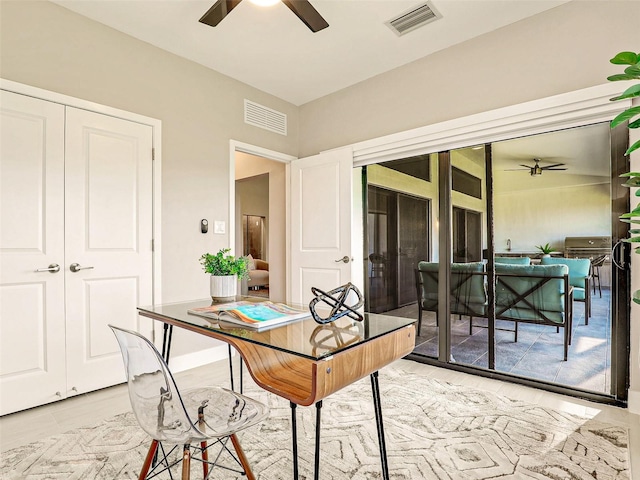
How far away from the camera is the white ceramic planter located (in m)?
1.94

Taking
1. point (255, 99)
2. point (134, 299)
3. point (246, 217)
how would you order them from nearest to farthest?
1. point (134, 299)
2. point (255, 99)
3. point (246, 217)

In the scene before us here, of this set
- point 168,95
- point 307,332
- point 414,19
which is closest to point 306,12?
point 414,19

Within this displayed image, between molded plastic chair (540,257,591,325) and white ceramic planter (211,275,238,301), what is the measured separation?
8.18ft

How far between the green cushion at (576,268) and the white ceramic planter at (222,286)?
97.5 inches

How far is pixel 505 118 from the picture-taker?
2725mm

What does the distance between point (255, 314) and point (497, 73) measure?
264 cm

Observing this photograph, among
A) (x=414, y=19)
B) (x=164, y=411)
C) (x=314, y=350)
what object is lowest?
(x=164, y=411)

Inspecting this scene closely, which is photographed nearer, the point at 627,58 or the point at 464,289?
the point at 627,58

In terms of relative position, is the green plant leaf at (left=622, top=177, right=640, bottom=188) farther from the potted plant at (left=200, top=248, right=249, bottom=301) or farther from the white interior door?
the white interior door

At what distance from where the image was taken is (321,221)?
149 inches

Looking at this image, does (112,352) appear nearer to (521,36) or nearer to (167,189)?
(167,189)

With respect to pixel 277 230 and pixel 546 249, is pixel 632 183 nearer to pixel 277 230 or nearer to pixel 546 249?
pixel 546 249

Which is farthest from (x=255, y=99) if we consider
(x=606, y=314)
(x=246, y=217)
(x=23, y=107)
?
(x=246, y=217)

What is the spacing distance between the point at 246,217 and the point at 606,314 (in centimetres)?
759
